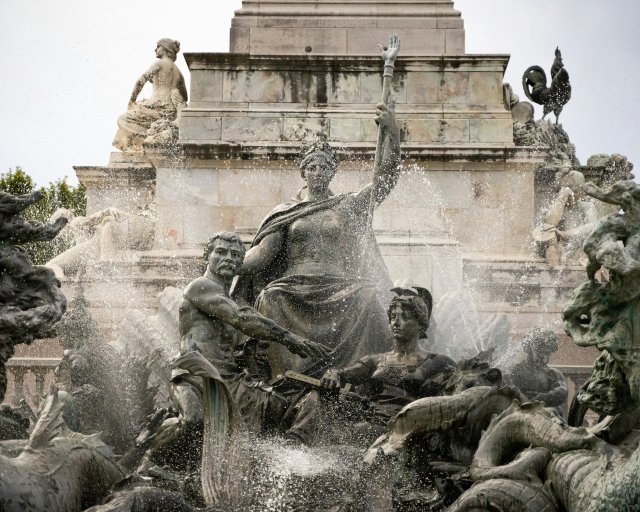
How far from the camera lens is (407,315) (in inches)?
481

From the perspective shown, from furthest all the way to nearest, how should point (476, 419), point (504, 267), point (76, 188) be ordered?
point (76, 188)
point (504, 267)
point (476, 419)

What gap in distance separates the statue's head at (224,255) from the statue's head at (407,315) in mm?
1428

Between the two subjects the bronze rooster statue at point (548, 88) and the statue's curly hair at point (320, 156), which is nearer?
the statue's curly hair at point (320, 156)

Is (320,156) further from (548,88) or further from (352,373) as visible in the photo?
(548,88)

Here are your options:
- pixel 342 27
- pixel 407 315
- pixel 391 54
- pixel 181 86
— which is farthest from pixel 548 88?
pixel 407 315

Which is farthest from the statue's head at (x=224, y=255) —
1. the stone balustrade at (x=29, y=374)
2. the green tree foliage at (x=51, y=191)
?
the green tree foliage at (x=51, y=191)

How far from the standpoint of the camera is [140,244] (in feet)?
61.1

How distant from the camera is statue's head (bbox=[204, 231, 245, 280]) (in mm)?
12391

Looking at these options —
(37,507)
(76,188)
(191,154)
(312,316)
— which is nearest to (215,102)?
(191,154)

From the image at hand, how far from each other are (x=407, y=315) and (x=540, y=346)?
1.69 meters

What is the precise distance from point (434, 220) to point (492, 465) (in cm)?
849

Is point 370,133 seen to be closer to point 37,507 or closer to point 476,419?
point 476,419

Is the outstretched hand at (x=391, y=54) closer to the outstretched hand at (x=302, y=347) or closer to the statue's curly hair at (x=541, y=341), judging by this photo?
the statue's curly hair at (x=541, y=341)

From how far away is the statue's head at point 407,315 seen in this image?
40.1 feet
